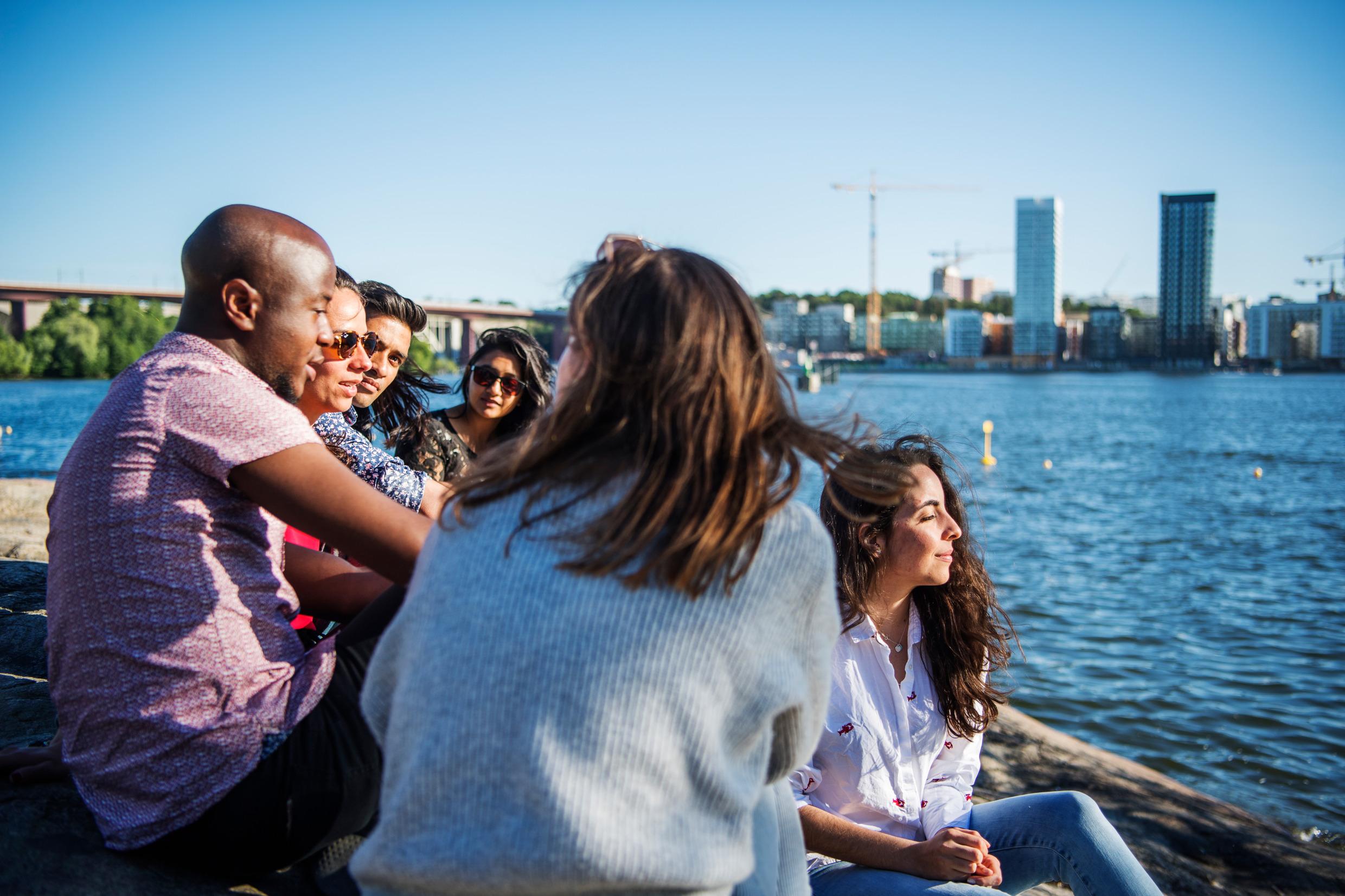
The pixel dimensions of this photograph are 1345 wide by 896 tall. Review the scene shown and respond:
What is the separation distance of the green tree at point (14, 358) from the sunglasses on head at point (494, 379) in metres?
62.9

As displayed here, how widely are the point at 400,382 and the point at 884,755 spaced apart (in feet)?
9.01

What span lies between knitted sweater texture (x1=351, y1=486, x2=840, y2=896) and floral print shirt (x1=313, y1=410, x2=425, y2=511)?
1.81 metres

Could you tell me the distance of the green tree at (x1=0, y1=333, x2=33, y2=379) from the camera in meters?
55.8

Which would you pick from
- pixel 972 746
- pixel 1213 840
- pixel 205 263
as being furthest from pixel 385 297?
pixel 1213 840

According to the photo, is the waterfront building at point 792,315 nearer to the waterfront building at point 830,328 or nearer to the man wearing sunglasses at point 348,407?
the waterfront building at point 830,328

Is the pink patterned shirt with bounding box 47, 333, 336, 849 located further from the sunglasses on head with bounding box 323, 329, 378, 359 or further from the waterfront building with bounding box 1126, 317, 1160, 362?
the waterfront building with bounding box 1126, 317, 1160, 362

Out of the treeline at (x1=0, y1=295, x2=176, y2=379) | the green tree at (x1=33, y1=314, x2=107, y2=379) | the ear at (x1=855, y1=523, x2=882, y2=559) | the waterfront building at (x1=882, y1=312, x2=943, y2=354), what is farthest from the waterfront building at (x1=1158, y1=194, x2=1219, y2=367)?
the ear at (x1=855, y1=523, x2=882, y2=559)

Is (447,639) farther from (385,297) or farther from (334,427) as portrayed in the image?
(385,297)

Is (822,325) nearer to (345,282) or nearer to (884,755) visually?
(345,282)

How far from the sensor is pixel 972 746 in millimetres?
2520

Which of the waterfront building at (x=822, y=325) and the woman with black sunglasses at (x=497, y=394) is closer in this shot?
the woman with black sunglasses at (x=497, y=394)

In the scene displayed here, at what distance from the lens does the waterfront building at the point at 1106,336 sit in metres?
146

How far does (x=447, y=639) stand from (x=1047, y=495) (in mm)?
21868

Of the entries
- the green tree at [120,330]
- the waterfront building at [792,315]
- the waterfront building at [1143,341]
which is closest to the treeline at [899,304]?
the waterfront building at [792,315]
